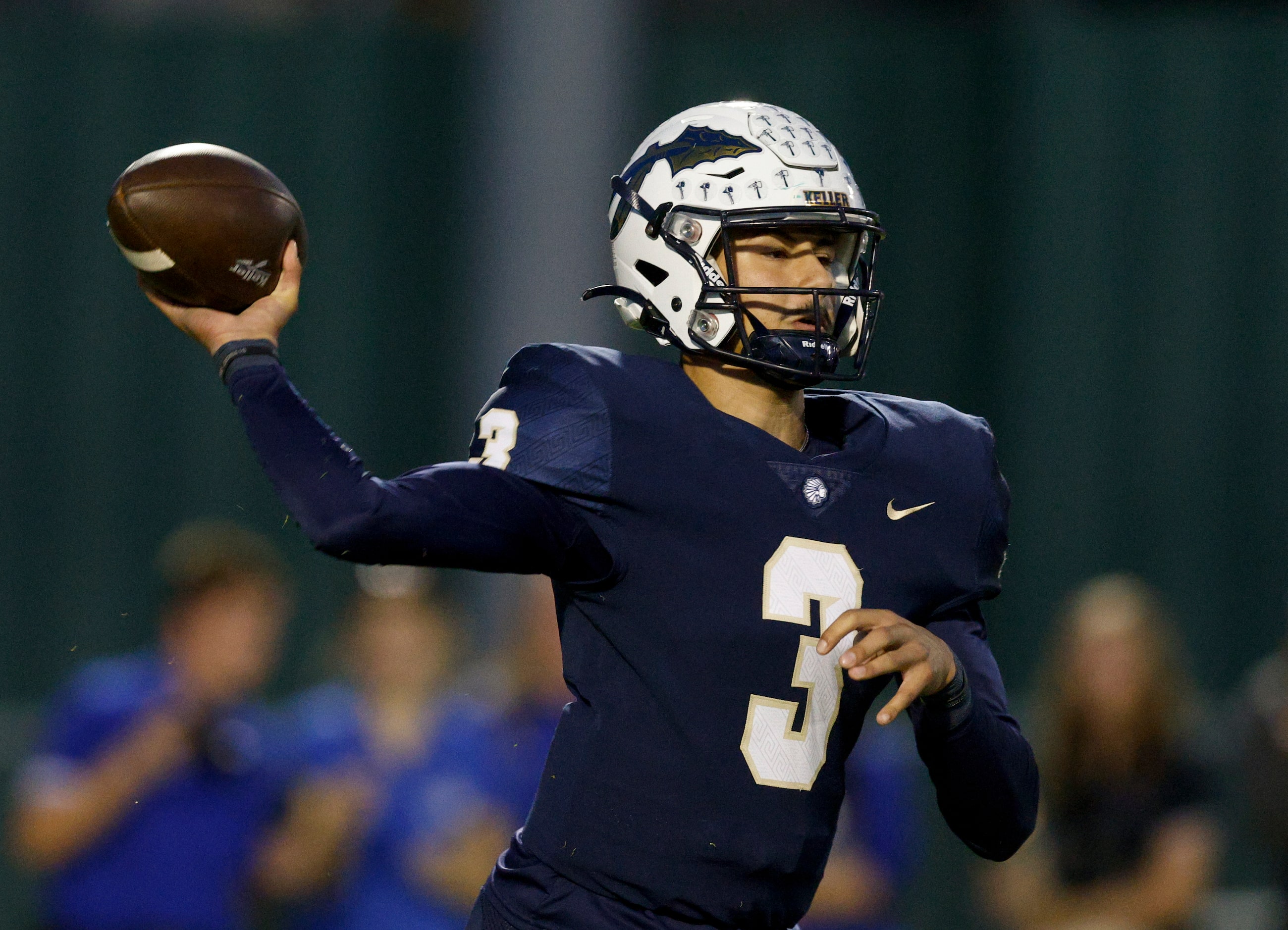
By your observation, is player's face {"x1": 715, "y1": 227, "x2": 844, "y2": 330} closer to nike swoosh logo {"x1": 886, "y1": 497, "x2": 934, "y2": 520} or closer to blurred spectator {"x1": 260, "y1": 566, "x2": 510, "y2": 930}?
nike swoosh logo {"x1": 886, "y1": 497, "x2": 934, "y2": 520}

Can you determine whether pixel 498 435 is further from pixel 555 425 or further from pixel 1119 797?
pixel 1119 797

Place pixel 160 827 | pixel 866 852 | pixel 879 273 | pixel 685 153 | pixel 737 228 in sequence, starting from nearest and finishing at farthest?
pixel 737 228 → pixel 685 153 → pixel 160 827 → pixel 866 852 → pixel 879 273

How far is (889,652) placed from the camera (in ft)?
7.38

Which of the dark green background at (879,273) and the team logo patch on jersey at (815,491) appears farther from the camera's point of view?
the dark green background at (879,273)

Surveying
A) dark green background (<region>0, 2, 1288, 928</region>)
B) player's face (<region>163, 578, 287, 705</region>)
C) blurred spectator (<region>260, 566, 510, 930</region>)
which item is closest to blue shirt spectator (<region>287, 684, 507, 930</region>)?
blurred spectator (<region>260, 566, 510, 930</region>)

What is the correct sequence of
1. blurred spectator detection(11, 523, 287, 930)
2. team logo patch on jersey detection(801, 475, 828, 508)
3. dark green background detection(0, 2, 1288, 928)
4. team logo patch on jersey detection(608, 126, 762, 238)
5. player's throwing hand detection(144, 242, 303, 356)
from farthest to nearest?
dark green background detection(0, 2, 1288, 928), blurred spectator detection(11, 523, 287, 930), team logo patch on jersey detection(608, 126, 762, 238), team logo patch on jersey detection(801, 475, 828, 508), player's throwing hand detection(144, 242, 303, 356)

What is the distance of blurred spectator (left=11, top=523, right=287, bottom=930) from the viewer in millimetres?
4379

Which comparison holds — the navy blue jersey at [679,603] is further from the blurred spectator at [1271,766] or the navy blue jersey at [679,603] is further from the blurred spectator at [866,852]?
the blurred spectator at [1271,766]

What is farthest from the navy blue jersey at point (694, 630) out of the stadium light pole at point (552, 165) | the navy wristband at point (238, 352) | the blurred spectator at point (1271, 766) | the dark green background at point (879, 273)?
the dark green background at point (879, 273)

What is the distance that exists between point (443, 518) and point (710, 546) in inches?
14.6

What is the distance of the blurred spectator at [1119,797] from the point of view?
4750 millimetres

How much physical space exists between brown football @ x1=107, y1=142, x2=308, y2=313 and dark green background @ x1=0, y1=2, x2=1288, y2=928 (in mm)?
4057

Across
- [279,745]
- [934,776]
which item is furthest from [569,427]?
[279,745]

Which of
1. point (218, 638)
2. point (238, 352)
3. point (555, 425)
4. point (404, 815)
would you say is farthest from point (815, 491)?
point (404, 815)
